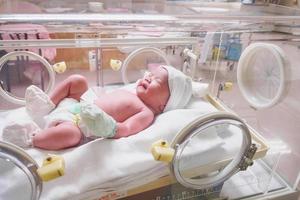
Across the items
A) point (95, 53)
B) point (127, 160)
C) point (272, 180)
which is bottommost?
point (272, 180)

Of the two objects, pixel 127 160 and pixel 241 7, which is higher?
pixel 241 7

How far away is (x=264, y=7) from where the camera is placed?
1.35 m

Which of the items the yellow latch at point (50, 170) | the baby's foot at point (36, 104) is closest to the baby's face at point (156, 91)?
the baby's foot at point (36, 104)

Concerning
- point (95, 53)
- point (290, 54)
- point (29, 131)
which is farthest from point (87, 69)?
point (290, 54)

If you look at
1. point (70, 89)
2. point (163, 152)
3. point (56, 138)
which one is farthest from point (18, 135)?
point (163, 152)

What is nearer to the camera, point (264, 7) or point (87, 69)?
point (264, 7)

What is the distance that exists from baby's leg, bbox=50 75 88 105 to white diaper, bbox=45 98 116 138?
8cm

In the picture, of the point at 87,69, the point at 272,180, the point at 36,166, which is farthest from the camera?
the point at 87,69

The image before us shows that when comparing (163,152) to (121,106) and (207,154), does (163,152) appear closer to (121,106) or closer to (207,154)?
(207,154)

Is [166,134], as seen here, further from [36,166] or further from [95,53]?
[95,53]

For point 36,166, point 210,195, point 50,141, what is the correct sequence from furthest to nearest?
point 210,195 < point 50,141 < point 36,166

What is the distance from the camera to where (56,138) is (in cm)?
84

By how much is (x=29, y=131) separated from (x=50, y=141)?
0.29ft

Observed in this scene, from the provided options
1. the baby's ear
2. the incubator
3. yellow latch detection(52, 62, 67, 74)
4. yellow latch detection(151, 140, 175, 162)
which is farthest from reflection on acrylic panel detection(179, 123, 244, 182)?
yellow latch detection(52, 62, 67, 74)
